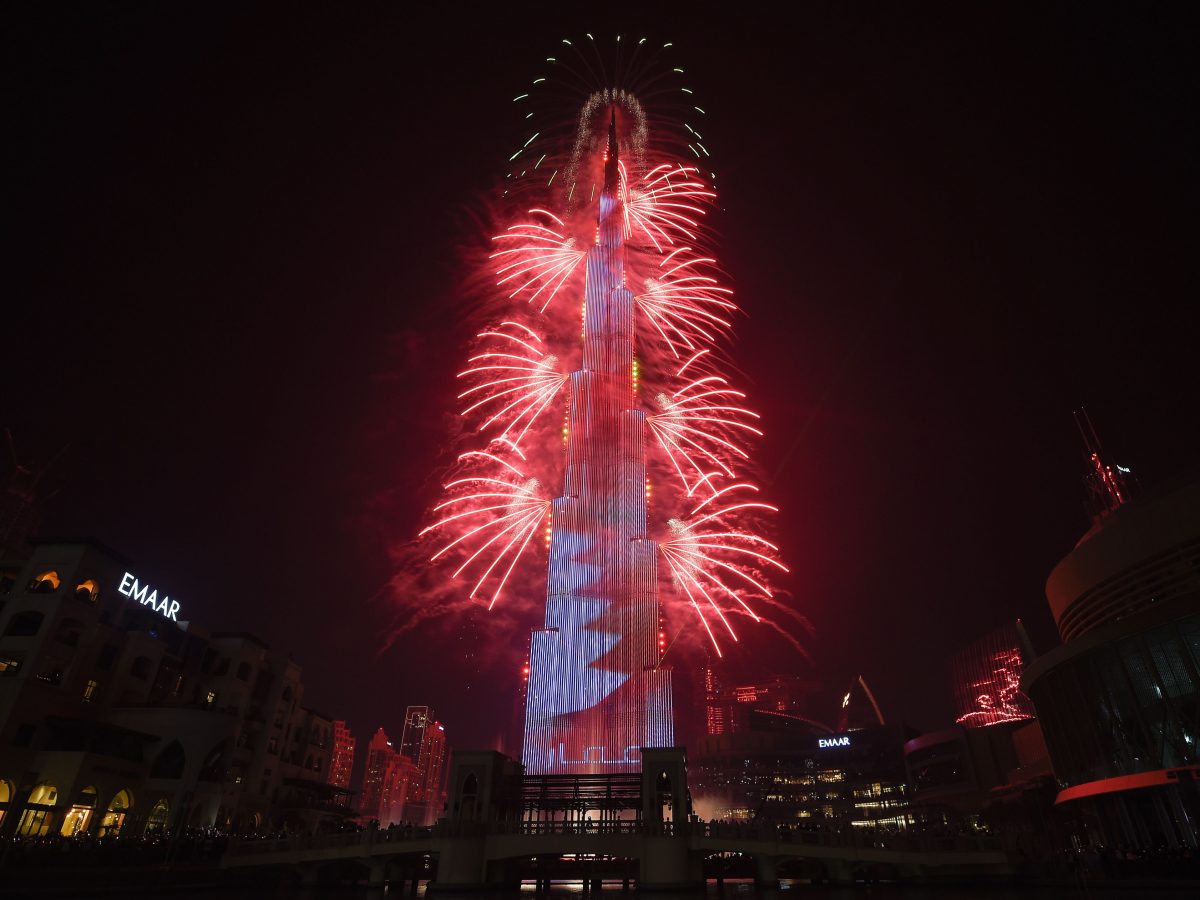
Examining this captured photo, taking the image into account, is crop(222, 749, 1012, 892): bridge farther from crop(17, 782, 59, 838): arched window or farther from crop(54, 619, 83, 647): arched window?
crop(54, 619, 83, 647): arched window

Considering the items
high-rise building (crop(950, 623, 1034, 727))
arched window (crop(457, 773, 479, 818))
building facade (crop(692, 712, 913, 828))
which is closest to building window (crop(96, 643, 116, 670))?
arched window (crop(457, 773, 479, 818))

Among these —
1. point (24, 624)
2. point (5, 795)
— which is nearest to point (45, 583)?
point (24, 624)

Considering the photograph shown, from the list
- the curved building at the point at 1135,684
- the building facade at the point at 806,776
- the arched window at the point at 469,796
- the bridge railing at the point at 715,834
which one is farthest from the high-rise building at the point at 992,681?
the arched window at the point at 469,796

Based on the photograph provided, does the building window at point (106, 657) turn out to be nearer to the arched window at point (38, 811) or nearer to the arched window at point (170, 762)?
the arched window at point (170, 762)

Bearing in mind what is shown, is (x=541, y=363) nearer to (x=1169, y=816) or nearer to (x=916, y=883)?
(x=916, y=883)

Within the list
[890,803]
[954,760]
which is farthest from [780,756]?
[954,760]

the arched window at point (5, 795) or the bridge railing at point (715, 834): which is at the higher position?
the arched window at point (5, 795)

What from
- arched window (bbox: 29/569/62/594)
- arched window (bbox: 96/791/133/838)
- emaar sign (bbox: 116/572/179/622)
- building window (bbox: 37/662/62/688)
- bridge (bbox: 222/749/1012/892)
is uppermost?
emaar sign (bbox: 116/572/179/622)
